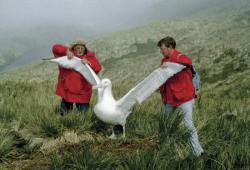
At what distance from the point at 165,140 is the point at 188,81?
2.78 ft

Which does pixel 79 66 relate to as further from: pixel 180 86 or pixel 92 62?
pixel 180 86

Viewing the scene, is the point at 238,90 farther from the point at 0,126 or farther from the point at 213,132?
the point at 0,126

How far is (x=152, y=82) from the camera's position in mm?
6281

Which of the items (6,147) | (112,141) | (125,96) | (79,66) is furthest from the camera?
(79,66)

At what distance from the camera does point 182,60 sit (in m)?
6.29

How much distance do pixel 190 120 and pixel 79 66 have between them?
1.94m

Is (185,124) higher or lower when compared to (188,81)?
lower

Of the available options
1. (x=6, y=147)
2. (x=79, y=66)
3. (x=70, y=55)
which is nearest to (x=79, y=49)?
(x=70, y=55)

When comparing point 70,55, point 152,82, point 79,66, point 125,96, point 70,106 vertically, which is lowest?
point 70,106

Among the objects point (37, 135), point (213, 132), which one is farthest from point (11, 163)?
point (213, 132)

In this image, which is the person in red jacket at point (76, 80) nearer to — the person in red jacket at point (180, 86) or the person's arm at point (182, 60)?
the person in red jacket at point (180, 86)

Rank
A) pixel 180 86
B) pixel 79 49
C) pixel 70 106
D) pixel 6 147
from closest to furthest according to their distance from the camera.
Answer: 1. pixel 6 147
2. pixel 180 86
3. pixel 79 49
4. pixel 70 106

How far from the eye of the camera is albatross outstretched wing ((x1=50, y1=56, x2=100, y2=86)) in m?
7.26

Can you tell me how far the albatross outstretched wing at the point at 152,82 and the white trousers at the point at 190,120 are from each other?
Answer: 0.52 metres
